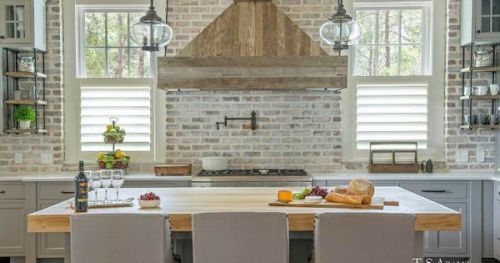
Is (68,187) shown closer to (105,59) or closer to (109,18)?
(105,59)

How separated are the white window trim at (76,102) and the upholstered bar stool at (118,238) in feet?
9.89

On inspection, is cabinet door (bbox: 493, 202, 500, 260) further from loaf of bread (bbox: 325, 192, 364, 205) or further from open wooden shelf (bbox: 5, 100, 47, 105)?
open wooden shelf (bbox: 5, 100, 47, 105)

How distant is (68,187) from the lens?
4.63 metres

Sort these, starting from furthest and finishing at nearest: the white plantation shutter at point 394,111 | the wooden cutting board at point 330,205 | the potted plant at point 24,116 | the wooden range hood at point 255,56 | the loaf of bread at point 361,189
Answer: the white plantation shutter at point 394,111, the potted plant at point 24,116, the wooden range hood at point 255,56, the loaf of bread at point 361,189, the wooden cutting board at point 330,205

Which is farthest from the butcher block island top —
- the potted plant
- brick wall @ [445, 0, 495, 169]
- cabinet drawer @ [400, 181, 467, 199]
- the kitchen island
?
the potted plant

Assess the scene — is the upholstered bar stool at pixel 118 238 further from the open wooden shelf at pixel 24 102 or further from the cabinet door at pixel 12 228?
the open wooden shelf at pixel 24 102

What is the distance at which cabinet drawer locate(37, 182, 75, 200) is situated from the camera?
4.60 metres

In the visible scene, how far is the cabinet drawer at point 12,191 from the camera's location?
459 cm

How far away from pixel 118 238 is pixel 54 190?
268cm

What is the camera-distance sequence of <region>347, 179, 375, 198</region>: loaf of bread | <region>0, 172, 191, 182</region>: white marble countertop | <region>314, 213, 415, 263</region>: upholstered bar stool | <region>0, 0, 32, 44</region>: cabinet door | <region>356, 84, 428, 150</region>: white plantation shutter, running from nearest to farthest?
<region>314, 213, 415, 263</region>: upholstered bar stool → <region>347, 179, 375, 198</region>: loaf of bread → <region>0, 172, 191, 182</region>: white marble countertop → <region>0, 0, 32, 44</region>: cabinet door → <region>356, 84, 428, 150</region>: white plantation shutter

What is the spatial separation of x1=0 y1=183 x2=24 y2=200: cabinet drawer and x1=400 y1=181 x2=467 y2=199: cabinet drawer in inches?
155

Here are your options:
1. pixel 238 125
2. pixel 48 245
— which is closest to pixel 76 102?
pixel 48 245

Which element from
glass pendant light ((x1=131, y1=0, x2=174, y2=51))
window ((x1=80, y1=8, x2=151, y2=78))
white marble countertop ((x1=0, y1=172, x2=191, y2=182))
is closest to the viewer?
glass pendant light ((x1=131, y1=0, x2=174, y2=51))

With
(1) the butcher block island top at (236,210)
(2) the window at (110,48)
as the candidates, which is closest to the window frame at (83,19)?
(2) the window at (110,48)
